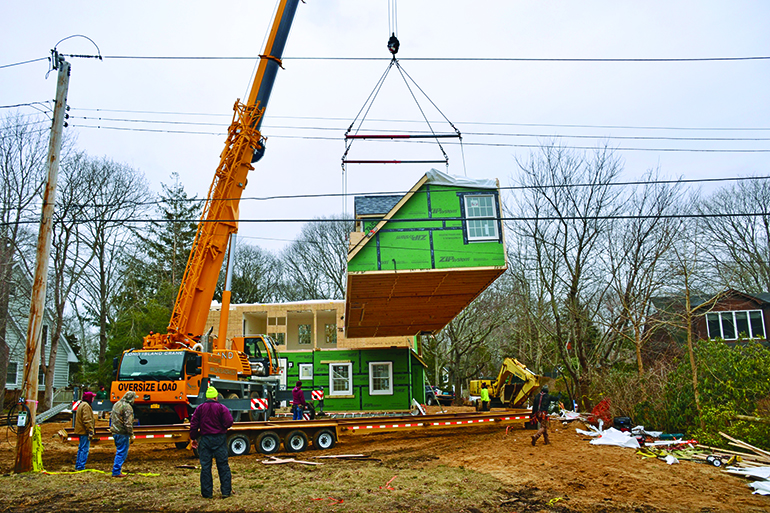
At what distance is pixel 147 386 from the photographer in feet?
43.6

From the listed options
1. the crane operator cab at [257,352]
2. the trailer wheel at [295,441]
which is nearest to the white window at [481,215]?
the trailer wheel at [295,441]

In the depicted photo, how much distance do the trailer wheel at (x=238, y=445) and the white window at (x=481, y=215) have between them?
7.34m

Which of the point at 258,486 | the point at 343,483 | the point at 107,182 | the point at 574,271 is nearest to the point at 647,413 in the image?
the point at 574,271

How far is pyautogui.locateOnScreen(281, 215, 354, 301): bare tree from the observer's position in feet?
144

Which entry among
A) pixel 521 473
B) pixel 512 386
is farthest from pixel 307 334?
pixel 521 473

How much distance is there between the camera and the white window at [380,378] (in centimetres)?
2530

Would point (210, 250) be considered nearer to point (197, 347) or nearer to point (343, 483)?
point (197, 347)

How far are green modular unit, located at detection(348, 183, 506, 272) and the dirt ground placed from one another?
443 centimetres

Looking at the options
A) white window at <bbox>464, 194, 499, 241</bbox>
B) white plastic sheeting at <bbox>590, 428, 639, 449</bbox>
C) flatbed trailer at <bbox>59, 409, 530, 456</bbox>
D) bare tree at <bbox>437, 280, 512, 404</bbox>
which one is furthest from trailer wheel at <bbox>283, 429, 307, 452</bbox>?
bare tree at <bbox>437, 280, 512, 404</bbox>

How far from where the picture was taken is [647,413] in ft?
53.7

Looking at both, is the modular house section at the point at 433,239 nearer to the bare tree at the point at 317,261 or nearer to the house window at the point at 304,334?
the house window at the point at 304,334

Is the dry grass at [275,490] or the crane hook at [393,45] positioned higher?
the crane hook at [393,45]

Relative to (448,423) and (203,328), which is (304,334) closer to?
(203,328)

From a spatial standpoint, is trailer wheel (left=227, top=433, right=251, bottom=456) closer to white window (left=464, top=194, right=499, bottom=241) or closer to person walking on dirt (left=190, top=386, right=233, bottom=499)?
person walking on dirt (left=190, top=386, right=233, bottom=499)
